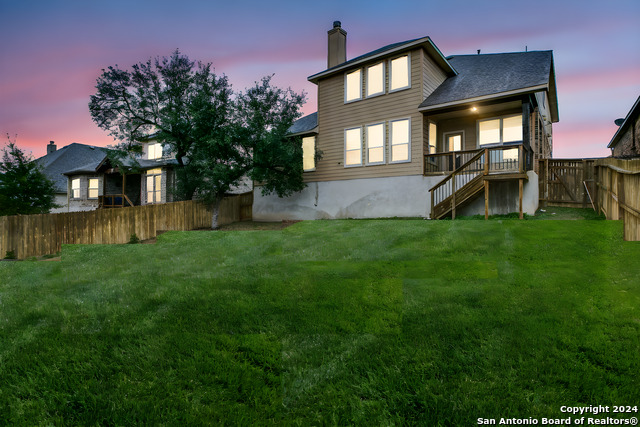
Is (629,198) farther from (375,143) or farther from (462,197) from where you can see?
(375,143)

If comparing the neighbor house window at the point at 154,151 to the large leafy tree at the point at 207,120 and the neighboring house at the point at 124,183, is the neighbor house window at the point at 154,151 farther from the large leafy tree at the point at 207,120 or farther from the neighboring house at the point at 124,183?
the large leafy tree at the point at 207,120

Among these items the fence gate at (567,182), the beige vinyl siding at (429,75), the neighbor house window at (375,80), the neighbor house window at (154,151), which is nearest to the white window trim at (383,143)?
the neighbor house window at (375,80)

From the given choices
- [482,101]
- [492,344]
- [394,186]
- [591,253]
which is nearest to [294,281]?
[492,344]

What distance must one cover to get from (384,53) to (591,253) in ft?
39.9

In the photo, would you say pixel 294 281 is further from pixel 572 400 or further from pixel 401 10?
pixel 401 10

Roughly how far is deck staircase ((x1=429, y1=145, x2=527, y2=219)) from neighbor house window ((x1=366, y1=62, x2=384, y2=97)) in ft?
18.0

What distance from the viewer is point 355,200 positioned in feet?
53.3

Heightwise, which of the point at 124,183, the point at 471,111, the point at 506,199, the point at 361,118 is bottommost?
A: the point at 506,199

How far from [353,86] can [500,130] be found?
7044 mm

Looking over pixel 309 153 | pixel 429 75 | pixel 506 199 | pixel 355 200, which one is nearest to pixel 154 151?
pixel 309 153

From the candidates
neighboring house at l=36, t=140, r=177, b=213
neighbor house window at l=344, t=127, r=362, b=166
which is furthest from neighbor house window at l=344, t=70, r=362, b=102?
neighboring house at l=36, t=140, r=177, b=213

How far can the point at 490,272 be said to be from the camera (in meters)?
Result: 5.32

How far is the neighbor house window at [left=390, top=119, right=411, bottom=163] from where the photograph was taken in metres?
14.9

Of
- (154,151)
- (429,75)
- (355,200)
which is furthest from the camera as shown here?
(154,151)
